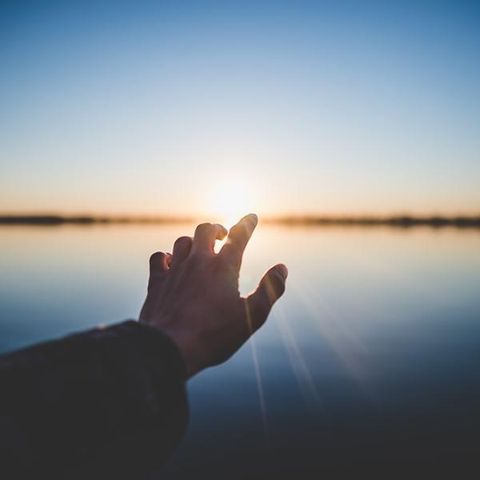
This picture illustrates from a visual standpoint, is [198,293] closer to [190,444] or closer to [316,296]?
[190,444]

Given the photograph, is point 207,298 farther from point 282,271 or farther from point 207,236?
point 282,271

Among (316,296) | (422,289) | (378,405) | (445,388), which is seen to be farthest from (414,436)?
(422,289)

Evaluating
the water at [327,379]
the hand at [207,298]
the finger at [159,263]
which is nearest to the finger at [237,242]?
the hand at [207,298]

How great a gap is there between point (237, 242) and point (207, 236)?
0.67ft

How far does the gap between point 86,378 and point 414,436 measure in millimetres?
6545

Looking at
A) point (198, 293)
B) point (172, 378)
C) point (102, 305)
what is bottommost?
point (102, 305)

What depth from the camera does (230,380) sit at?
28.2ft

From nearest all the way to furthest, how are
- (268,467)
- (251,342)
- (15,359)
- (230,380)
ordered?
(15,359) → (268,467) → (230,380) → (251,342)

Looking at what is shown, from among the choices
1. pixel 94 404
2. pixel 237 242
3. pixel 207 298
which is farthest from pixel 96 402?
pixel 237 242

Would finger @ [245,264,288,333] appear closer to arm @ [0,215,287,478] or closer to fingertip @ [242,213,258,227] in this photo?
fingertip @ [242,213,258,227]

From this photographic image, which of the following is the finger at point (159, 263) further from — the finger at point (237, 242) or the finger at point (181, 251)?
the finger at point (237, 242)

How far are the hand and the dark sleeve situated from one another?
0.37 m

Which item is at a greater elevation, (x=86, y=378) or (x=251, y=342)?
(x=86, y=378)

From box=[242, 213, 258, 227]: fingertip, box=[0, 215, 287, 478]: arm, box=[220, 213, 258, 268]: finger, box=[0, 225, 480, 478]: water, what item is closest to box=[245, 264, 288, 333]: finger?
box=[220, 213, 258, 268]: finger
